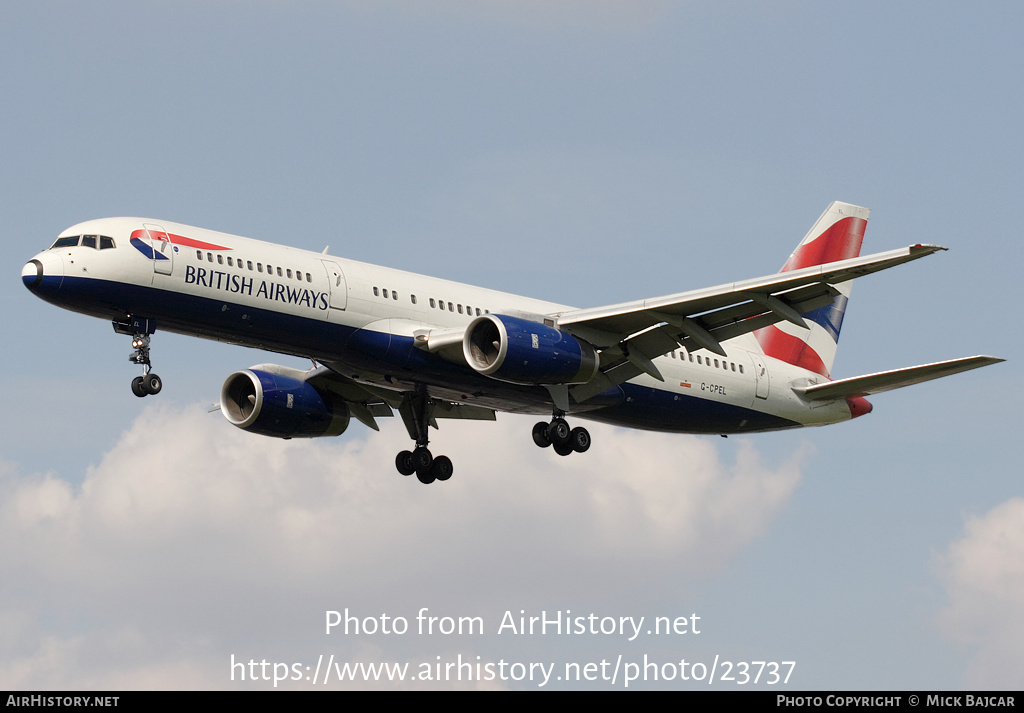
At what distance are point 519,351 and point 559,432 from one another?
496 cm

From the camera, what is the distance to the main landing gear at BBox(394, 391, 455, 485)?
47281 mm

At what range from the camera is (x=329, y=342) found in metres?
39.3

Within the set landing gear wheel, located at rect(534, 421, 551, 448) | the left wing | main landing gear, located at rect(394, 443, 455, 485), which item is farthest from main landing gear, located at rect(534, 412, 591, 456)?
main landing gear, located at rect(394, 443, 455, 485)

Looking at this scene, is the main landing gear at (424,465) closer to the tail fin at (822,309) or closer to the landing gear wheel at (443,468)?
the landing gear wheel at (443,468)

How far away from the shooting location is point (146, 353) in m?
38.1

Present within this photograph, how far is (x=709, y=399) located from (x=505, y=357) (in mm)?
10246

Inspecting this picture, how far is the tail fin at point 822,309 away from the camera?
50.6 metres

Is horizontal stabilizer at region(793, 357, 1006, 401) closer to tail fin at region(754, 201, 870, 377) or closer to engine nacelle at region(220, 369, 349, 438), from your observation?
tail fin at region(754, 201, 870, 377)

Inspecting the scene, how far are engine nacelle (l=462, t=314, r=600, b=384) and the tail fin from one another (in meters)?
12.4
